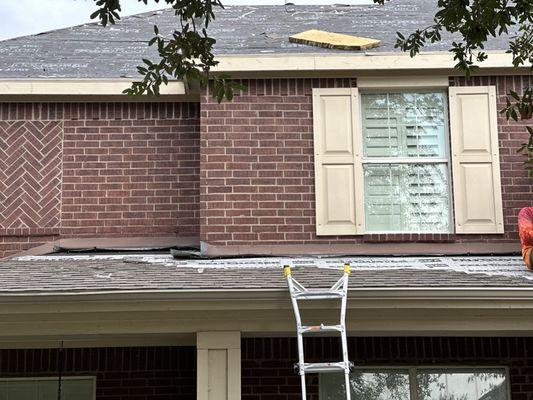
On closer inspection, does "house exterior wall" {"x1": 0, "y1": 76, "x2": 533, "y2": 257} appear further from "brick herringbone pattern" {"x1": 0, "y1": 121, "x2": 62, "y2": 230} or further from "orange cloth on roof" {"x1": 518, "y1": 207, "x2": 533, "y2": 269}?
"orange cloth on roof" {"x1": 518, "y1": 207, "x2": 533, "y2": 269}

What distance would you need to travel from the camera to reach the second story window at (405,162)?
924cm

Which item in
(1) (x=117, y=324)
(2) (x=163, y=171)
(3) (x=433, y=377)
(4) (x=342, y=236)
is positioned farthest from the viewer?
(2) (x=163, y=171)

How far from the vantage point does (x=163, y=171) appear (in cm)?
985

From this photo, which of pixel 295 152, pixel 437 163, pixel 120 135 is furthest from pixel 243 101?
pixel 437 163

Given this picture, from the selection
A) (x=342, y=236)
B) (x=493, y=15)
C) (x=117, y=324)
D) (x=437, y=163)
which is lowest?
(x=117, y=324)

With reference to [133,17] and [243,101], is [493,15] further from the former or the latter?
[133,17]

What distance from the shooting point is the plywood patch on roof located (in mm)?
9797

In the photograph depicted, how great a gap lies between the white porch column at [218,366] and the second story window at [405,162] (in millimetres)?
3132

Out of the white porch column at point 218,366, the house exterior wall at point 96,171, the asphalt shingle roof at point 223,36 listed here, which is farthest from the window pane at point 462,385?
the asphalt shingle roof at point 223,36

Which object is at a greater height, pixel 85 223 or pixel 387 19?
pixel 387 19

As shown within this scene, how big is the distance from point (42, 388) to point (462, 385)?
401cm

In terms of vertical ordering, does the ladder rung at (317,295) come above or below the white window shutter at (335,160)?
below

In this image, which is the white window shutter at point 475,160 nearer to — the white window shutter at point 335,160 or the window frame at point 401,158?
the window frame at point 401,158

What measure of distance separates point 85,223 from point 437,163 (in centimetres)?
392
